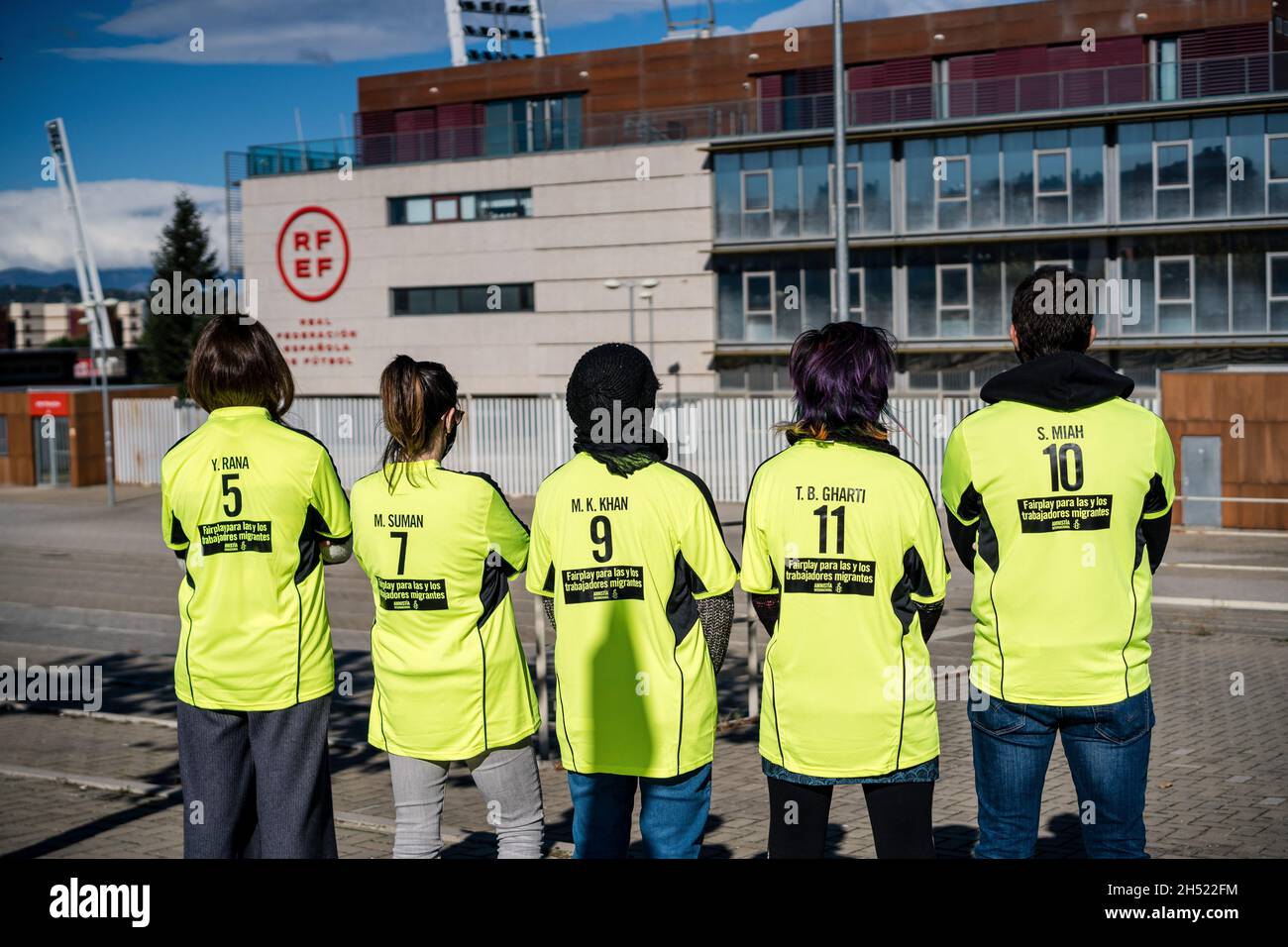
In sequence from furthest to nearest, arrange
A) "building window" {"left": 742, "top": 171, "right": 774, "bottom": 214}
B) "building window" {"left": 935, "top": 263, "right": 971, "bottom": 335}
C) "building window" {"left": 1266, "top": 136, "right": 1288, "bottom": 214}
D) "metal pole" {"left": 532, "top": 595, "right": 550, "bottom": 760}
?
"building window" {"left": 742, "top": 171, "right": 774, "bottom": 214}, "building window" {"left": 935, "top": 263, "right": 971, "bottom": 335}, "building window" {"left": 1266, "top": 136, "right": 1288, "bottom": 214}, "metal pole" {"left": 532, "top": 595, "right": 550, "bottom": 760}

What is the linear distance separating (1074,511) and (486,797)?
85.4 inches

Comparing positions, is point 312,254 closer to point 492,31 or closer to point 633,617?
point 492,31

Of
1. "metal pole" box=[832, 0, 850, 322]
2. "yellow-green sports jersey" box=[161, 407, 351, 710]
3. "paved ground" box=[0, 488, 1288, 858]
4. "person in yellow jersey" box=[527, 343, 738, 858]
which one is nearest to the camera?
"person in yellow jersey" box=[527, 343, 738, 858]

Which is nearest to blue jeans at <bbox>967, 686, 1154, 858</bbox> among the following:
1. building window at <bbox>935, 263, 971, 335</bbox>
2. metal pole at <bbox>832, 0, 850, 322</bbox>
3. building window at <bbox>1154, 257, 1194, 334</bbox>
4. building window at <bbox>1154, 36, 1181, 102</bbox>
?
metal pole at <bbox>832, 0, 850, 322</bbox>

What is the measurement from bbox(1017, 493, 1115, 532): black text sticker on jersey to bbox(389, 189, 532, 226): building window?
141ft

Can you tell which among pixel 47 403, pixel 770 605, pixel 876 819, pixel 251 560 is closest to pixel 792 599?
pixel 770 605

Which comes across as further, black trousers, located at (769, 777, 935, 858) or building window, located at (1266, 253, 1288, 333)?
building window, located at (1266, 253, 1288, 333)

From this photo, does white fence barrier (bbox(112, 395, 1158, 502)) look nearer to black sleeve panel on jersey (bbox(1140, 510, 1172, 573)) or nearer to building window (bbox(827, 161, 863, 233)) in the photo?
building window (bbox(827, 161, 863, 233))

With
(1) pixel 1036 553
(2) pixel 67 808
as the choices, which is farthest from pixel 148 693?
(1) pixel 1036 553

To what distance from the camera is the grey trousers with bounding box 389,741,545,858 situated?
15.6ft

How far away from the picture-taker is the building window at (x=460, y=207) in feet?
152

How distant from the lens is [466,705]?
4.69 metres

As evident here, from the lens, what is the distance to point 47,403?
37.8m

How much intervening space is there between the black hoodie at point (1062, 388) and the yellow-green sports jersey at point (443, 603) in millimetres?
1557
